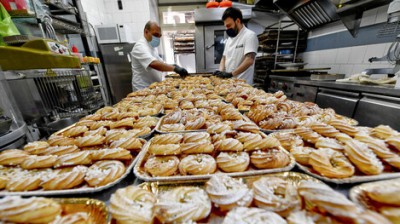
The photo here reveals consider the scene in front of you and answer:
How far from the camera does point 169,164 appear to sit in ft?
3.03

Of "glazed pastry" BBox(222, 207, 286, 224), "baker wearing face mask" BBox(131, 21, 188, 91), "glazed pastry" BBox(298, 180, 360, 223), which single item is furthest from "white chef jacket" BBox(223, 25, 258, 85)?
"glazed pastry" BBox(222, 207, 286, 224)

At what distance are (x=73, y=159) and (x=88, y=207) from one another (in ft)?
1.25

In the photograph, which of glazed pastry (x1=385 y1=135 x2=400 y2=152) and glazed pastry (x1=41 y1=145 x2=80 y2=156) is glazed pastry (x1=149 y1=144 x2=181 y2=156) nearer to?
glazed pastry (x1=41 y1=145 x2=80 y2=156)

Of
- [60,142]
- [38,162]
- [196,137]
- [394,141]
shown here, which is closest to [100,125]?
[60,142]

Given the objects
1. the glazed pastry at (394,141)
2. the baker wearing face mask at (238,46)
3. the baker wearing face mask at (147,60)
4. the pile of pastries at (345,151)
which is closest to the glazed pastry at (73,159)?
the pile of pastries at (345,151)

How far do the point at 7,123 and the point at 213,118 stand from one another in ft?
5.77

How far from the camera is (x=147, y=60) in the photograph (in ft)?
12.4

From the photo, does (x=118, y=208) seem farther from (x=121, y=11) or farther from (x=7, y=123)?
(x=121, y=11)

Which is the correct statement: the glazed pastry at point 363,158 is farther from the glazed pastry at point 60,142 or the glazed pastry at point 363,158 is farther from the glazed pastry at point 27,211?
the glazed pastry at point 60,142

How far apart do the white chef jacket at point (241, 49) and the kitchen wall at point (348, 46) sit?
1879 mm

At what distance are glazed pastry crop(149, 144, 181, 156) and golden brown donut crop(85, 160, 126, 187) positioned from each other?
20cm

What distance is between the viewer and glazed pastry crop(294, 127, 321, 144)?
1131mm

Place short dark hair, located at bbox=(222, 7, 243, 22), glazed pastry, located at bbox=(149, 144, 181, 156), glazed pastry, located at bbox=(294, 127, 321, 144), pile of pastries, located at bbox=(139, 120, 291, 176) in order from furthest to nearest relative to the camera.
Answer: short dark hair, located at bbox=(222, 7, 243, 22) → glazed pastry, located at bbox=(294, 127, 321, 144) → glazed pastry, located at bbox=(149, 144, 181, 156) → pile of pastries, located at bbox=(139, 120, 291, 176)

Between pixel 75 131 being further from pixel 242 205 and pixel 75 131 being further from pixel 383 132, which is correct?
pixel 383 132
